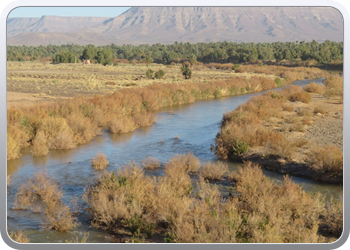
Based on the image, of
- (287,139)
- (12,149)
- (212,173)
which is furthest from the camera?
(287,139)

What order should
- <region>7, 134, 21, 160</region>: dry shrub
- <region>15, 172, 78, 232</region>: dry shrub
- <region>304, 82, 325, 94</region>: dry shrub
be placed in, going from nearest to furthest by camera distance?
<region>15, 172, 78, 232</region>: dry shrub
<region>7, 134, 21, 160</region>: dry shrub
<region>304, 82, 325, 94</region>: dry shrub

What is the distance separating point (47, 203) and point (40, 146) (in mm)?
6606

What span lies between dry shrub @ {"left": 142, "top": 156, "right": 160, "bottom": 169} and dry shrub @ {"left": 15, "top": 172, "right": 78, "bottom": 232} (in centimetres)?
338

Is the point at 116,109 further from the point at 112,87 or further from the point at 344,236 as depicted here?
the point at 344,236

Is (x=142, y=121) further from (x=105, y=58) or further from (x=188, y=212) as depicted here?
(x=105, y=58)

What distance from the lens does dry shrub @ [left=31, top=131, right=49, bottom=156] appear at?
16781 millimetres

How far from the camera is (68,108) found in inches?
893

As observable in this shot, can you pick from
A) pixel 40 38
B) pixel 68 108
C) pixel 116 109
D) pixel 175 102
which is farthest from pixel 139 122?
pixel 40 38

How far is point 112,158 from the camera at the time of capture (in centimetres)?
1647

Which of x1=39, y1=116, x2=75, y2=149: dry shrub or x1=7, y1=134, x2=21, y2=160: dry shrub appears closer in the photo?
x1=7, y1=134, x2=21, y2=160: dry shrub

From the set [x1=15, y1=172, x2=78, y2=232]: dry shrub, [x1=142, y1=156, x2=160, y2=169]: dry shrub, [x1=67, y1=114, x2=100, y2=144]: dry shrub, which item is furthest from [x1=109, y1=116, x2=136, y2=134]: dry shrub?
[x1=15, y1=172, x2=78, y2=232]: dry shrub

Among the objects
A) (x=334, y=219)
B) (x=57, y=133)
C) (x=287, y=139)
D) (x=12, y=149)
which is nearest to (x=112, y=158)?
(x=57, y=133)

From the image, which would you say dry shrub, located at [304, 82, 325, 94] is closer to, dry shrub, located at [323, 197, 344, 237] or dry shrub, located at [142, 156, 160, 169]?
dry shrub, located at [142, 156, 160, 169]
